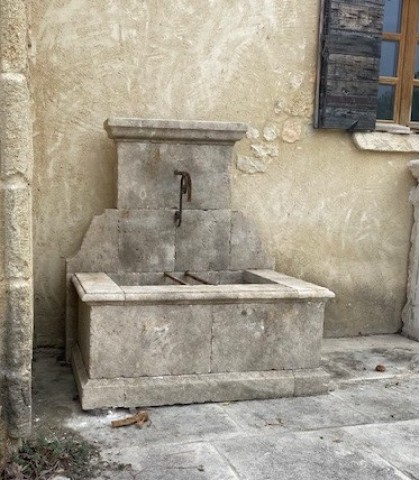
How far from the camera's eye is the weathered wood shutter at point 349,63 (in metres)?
4.18

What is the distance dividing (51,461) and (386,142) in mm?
3283

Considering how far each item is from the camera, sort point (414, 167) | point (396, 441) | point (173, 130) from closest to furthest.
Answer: point (396, 441), point (173, 130), point (414, 167)

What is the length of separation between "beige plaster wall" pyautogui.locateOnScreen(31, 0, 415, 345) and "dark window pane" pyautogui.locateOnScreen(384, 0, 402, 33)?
0.78 meters

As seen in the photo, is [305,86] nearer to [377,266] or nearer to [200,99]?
[200,99]

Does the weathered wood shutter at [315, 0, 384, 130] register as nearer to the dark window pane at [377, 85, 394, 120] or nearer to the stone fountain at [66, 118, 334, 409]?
the dark window pane at [377, 85, 394, 120]

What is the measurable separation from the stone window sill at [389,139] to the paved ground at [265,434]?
1.76 m

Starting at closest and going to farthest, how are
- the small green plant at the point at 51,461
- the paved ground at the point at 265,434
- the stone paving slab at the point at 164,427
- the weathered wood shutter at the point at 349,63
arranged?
the small green plant at the point at 51,461 → the paved ground at the point at 265,434 → the stone paving slab at the point at 164,427 → the weathered wood shutter at the point at 349,63

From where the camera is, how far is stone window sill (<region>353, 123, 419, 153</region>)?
4371mm

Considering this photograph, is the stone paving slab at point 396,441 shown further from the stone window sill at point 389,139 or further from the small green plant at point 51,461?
the stone window sill at point 389,139

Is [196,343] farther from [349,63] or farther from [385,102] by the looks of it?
[385,102]

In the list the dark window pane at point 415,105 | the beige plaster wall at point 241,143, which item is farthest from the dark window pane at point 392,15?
the beige plaster wall at point 241,143

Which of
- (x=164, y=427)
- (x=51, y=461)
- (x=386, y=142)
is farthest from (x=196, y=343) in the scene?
(x=386, y=142)

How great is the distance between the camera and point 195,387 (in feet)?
10.00

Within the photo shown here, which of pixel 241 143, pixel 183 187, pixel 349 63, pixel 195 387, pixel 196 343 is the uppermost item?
pixel 349 63
